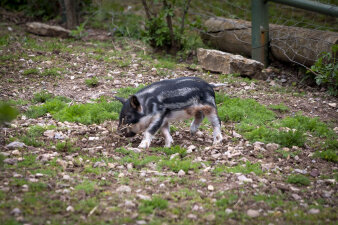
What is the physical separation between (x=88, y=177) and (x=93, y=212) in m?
0.94

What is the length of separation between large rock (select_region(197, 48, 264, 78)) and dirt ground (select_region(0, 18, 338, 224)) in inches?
28.8

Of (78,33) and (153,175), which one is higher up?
(78,33)

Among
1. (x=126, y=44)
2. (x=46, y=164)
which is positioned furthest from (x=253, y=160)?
(x=126, y=44)

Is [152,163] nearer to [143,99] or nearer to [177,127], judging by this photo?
[143,99]

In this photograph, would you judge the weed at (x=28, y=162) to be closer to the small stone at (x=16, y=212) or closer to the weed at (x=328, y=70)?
the small stone at (x=16, y=212)

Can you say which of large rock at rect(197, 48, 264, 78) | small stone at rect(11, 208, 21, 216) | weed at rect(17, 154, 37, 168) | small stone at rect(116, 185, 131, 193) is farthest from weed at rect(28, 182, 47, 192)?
large rock at rect(197, 48, 264, 78)

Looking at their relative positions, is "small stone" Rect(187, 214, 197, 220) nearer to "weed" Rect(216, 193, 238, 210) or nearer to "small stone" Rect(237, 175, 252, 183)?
"weed" Rect(216, 193, 238, 210)

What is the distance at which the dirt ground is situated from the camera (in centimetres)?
473

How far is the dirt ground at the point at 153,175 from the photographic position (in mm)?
4727

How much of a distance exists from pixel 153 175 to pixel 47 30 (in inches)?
314

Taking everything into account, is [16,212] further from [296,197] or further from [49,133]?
[296,197]

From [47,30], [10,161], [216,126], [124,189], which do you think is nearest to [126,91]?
[216,126]

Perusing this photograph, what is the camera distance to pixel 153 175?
18.8ft

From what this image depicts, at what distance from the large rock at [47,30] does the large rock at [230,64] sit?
4.53 meters
